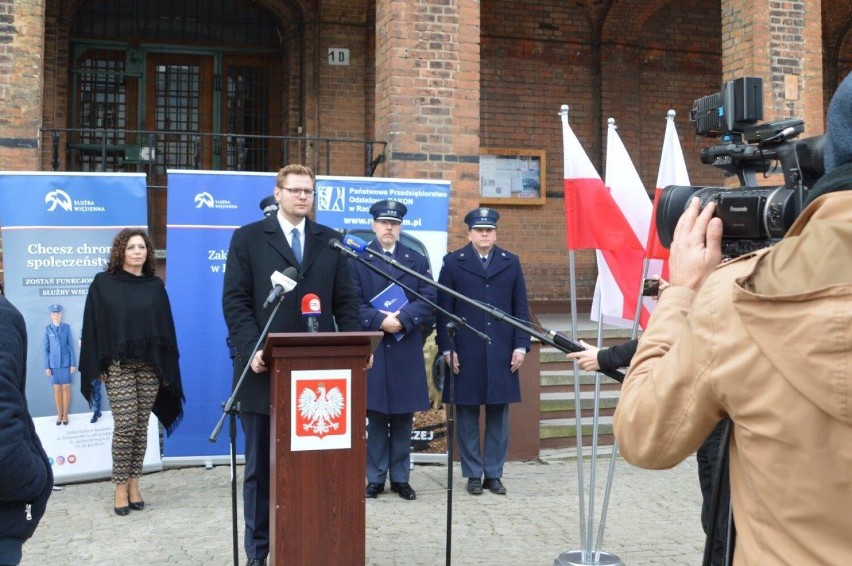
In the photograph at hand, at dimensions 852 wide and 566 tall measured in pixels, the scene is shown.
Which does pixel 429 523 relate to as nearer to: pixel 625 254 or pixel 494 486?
pixel 494 486

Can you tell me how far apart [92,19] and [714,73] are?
8.69m

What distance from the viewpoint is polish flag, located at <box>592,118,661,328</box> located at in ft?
16.4

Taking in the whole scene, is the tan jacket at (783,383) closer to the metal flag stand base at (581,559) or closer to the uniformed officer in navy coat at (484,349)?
the metal flag stand base at (581,559)

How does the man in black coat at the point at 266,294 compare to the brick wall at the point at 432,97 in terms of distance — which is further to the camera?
the brick wall at the point at 432,97

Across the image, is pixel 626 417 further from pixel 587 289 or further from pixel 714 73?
pixel 714 73

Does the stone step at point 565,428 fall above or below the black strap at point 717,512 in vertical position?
below

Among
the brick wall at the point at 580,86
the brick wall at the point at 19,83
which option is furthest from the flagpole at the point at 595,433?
the brick wall at the point at 580,86

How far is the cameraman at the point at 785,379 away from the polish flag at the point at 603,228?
356 centimetres

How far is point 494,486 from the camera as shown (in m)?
6.77

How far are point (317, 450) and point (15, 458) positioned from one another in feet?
5.97

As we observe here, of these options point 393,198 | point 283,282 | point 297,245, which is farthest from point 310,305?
point 393,198

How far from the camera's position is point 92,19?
11.5 meters

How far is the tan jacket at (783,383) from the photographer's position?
1.23 m

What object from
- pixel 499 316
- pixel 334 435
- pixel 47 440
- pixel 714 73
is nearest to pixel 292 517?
pixel 334 435
